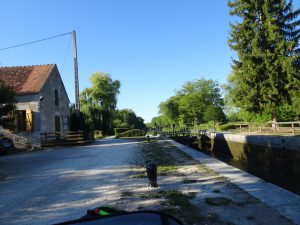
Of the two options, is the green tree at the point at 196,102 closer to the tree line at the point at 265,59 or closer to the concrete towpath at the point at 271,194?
the tree line at the point at 265,59

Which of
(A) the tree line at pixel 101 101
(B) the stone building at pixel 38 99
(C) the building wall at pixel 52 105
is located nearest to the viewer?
(B) the stone building at pixel 38 99

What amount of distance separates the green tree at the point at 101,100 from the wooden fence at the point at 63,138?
2390 cm

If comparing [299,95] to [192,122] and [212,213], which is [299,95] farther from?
[192,122]


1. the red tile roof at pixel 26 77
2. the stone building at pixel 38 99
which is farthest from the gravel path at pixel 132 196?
the red tile roof at pixel 26 77

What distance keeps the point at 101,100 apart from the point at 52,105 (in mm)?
29336

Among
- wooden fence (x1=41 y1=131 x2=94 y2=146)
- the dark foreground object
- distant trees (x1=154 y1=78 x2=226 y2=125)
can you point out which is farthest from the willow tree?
distant trees (x1=154 y1=78 x2=226 y2=125)

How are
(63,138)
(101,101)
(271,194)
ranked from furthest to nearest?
(101,101), (63,138), (271,194)

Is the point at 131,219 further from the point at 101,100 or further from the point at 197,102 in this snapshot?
the point at 197,102

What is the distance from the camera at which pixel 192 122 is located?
81.5m

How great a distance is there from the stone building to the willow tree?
17.7 meters

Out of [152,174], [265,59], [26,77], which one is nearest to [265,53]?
[265,59]

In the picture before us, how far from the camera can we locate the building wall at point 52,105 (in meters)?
28.9

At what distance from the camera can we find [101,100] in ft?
197

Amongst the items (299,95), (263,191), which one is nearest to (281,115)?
(299,95)
